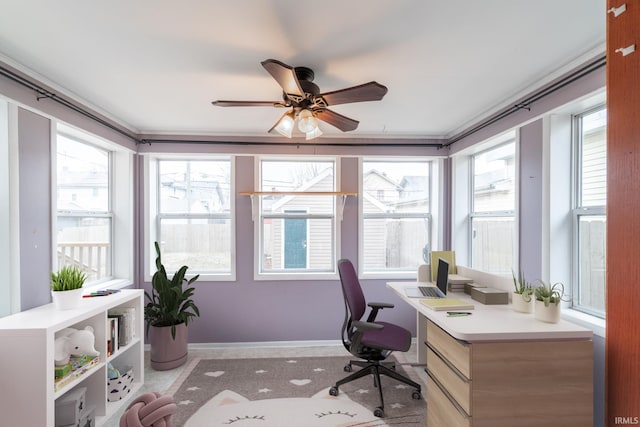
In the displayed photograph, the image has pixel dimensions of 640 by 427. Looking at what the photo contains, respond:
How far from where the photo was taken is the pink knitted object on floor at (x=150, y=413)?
2.64 ft

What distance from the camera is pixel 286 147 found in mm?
3363

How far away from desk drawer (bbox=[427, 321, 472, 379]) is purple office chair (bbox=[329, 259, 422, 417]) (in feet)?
1.31

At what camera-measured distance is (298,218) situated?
137 inches

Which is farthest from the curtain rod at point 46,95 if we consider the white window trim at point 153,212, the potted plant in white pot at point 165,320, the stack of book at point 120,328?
the stack of book at point 120,328

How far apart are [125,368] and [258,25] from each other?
2.80 m

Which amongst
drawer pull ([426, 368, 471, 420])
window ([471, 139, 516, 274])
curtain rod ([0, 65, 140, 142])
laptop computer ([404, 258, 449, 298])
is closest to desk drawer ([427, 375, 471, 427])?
drawer pull ([426, 368, 471, 420])

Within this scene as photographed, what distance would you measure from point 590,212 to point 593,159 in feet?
1.15

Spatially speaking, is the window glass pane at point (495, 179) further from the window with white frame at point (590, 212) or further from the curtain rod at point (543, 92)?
the window with white frame at point (590, 212)

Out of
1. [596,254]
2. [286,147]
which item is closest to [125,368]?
[286,147]

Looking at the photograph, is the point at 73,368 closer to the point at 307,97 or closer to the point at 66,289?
the point at 66,289

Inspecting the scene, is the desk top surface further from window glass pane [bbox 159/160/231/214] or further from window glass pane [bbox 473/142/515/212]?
window glass pane [bbox 159/160/231/214]

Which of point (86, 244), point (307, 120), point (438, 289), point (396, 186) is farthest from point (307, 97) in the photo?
point (86, 244)

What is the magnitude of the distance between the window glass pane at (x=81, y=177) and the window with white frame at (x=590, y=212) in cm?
387

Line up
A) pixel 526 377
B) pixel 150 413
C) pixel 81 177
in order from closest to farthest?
pixel 150 413, pixel 526 377, pixel 81 177
